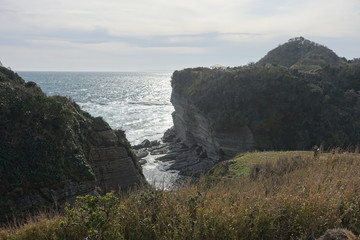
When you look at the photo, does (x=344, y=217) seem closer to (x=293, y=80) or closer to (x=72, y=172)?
(x=72, y=172)

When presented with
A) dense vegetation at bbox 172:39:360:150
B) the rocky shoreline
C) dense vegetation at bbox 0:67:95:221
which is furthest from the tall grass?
dense vegetation at bbox 172:39:360:150

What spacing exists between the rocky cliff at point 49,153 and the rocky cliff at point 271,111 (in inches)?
814

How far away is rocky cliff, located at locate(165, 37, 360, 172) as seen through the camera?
35.8 m

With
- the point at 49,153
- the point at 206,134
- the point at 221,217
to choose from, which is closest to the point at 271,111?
the point at 206,134

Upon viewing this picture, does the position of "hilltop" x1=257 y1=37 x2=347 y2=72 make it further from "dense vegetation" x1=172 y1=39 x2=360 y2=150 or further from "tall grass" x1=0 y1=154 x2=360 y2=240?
"tall grass" x1=0 y1=154 x2=360 y2=240

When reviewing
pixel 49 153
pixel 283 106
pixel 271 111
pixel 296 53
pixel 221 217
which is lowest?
pixel 49 153

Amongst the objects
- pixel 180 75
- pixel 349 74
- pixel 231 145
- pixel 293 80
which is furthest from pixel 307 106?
pixel 180 75

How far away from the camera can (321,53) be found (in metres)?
79.8

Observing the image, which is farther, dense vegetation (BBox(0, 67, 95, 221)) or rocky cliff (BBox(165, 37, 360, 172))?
rocky cliff (BBox(165, 37, 360, 172))

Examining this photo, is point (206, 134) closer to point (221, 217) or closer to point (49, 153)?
point (49, 153)

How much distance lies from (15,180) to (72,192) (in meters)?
2.38

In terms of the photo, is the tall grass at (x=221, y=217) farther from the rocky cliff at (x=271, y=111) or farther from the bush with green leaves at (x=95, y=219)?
the rocky cliff at (x=271, y=111)

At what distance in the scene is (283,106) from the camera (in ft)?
123

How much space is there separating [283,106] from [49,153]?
95.5 ft
